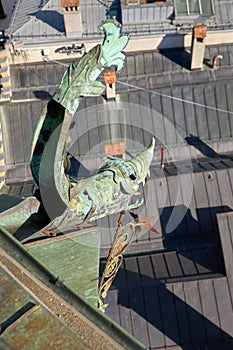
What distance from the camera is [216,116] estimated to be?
96.2ft

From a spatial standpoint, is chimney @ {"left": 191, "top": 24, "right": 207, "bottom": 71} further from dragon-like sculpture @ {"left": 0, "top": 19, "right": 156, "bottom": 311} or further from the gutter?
the gutter

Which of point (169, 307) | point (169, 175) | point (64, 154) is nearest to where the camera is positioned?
point (64, 154)

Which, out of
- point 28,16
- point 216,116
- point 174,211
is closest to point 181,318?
point 174,211

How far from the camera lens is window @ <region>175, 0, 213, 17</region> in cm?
3159

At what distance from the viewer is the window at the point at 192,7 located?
104 ft

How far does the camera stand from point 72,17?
30609 millimetres

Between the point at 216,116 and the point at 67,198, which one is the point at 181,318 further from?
the point at 67,198

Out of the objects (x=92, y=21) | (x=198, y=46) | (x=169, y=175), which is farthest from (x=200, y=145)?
(x=92, y=21)

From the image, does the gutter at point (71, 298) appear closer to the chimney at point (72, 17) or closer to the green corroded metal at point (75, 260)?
the green corroded metal at point (75, 260)

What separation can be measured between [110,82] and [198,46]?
16.7ft

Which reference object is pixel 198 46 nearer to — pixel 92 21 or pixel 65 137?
pixel 92 21

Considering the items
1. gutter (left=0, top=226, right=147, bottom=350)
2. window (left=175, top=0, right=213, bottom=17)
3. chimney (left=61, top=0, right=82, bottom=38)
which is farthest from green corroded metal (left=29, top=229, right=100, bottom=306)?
window (left=175, top=0, right=213, bottom=17)

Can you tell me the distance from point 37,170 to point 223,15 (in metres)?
26.3

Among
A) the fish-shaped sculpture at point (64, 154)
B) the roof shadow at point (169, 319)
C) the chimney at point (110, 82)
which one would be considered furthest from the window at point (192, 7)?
the fish-shaped sculpture at point (64, 154)
